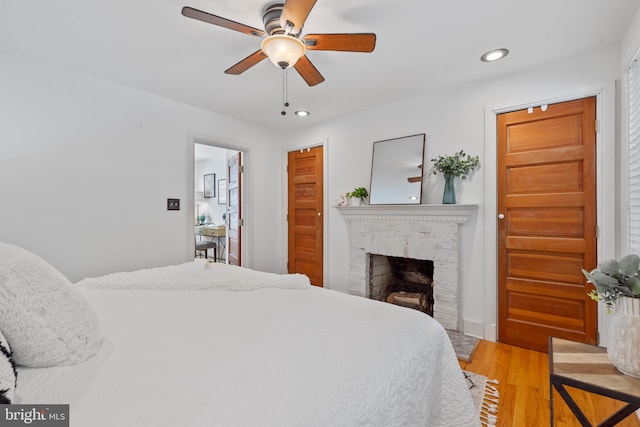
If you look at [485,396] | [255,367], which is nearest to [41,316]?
[255,367]

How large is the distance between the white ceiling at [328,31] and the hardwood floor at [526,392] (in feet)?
7.66

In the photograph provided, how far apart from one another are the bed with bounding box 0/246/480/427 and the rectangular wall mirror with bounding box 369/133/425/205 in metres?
1.89

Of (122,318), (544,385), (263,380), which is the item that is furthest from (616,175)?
(122,318)

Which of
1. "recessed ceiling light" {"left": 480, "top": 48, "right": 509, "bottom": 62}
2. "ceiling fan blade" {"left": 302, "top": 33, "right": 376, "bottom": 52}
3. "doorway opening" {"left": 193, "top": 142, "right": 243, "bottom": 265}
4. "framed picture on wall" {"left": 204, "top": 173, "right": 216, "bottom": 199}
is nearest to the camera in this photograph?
"ceiling fan blade" {"left": 302, "top": 33, "right": 376, "bottom": 52}

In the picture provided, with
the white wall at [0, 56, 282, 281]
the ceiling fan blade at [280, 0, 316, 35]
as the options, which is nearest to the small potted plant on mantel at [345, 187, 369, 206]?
the white wall at [0, 56, 282, 281]

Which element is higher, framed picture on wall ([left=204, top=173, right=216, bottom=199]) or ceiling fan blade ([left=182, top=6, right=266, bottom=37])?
ceiling fan blade ([left=182, top=6, right=266, bottom=37])

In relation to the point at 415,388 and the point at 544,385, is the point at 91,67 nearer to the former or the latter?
the point at 415,388

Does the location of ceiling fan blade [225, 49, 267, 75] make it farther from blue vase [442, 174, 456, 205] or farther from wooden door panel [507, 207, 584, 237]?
wooden door panel [507, 207, 584, 237]

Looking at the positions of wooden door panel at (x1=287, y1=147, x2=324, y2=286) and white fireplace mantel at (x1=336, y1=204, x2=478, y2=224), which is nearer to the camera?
white fireplace mantel at (x1=336, y1=204, x2=478, y2=224)

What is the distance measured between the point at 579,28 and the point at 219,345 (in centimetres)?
275

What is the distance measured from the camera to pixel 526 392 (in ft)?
6.21

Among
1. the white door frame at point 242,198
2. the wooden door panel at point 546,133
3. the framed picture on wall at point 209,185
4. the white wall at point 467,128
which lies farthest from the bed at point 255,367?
the framed picture on wall at point 209,185

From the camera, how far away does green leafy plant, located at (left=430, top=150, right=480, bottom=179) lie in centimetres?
268

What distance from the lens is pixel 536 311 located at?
244 centimetres
